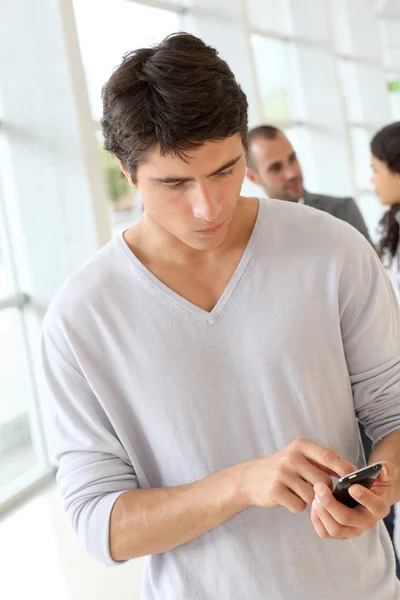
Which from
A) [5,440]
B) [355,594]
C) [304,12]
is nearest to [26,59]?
[5,440]

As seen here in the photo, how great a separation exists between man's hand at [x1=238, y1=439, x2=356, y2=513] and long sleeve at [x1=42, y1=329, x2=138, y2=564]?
0.28 m

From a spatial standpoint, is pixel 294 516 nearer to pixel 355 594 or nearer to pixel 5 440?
pixel 355 594

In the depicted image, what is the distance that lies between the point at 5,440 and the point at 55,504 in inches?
25.6

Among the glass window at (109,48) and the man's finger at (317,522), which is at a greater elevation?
the glass window at (109,48)

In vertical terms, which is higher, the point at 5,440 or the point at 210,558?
the point at 210,558

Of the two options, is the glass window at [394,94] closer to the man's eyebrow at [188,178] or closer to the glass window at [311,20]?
the glass window at [311,20]

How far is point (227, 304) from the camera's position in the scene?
→ 1.46 meters

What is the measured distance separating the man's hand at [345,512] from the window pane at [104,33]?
175 inches

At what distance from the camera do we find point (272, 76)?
372 inches

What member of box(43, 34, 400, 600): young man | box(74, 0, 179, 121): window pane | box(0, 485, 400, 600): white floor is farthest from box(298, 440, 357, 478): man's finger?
box(74, 0, 179, 121): window pane

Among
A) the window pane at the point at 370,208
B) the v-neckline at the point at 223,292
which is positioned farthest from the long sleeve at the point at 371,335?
the window pane at the point at 370,208

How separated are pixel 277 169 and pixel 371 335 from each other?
3.22 meters

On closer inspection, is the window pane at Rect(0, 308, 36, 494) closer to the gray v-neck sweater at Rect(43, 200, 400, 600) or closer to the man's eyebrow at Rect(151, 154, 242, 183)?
the gray v-neck sweater at Rect(43, 200, 400, 600)

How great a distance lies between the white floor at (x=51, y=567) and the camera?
3506 millimetres
